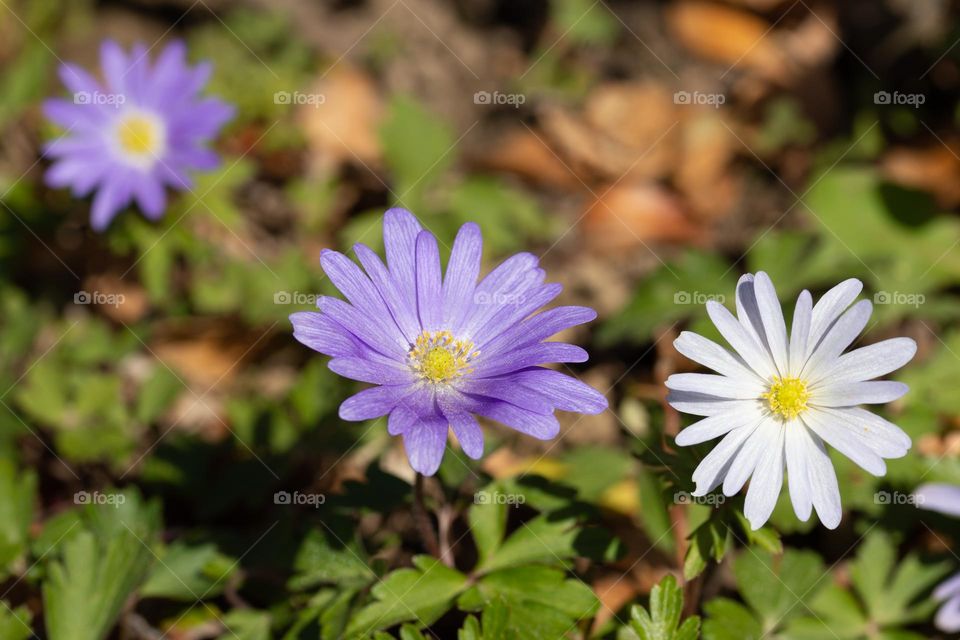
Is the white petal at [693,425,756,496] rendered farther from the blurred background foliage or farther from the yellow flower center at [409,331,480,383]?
the yellow flower center at [409,331,480,383]

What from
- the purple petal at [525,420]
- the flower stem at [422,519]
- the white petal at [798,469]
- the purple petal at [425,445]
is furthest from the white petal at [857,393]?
the flower stem at [422,519]

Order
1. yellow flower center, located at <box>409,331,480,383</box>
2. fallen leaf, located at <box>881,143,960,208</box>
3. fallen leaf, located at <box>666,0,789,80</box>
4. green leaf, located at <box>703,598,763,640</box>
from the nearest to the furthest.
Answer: yellow flower center, located at <box>409,331,480,383</box>, green leaf, located at <box>703,598,763,640</box>, fallen leaf, located at <box>881,143,960,208</box>, fallen leaf, located at <box>666,0,789,80</box>

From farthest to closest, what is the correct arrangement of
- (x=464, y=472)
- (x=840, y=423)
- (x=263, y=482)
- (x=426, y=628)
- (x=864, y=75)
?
1. (x=864, y=75)
2. (x=263, y=482)
3. (x=464, y=472)
4. (x=426, y=628)
5. (x=840, y=423)

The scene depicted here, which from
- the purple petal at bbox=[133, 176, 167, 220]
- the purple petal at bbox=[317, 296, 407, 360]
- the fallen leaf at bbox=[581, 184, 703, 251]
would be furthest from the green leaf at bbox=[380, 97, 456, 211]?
the purple petal at bbox=[317, 296, 407, 360]

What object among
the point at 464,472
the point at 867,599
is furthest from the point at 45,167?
the point at 867,599

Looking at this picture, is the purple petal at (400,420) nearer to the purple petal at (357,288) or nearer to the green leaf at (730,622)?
the purple petal at (357,288)

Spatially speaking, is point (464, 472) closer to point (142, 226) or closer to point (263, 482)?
point (263, 482)
